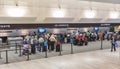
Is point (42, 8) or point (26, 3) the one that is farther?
point (42, 8)

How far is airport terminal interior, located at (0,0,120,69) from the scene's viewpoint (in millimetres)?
9755

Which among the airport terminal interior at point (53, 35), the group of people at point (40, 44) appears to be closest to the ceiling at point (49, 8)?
the airport terminal interior at point (53, 35)

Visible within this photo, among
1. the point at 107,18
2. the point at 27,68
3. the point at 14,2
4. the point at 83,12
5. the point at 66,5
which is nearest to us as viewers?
the point at 27,68

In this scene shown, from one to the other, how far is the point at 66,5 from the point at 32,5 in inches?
106

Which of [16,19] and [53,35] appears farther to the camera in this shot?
[53,35]

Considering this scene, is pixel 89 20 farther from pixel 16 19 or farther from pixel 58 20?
pixel 16 19

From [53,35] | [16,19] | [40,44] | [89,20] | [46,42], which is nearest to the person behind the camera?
[46,42]

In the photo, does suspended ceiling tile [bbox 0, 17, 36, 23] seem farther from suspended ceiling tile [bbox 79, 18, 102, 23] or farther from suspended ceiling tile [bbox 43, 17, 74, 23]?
suspended ceiling tile [bbox 79, 18, 102, 23]

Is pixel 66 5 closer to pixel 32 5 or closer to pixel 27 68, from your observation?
pixel 32 5

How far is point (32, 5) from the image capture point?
13102mm

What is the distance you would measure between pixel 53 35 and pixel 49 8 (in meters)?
2.14

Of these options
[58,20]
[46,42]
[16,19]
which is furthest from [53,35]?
[16,19]

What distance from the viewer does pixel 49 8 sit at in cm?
1391

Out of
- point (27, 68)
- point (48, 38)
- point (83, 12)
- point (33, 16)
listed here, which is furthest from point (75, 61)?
point (83, 12)
